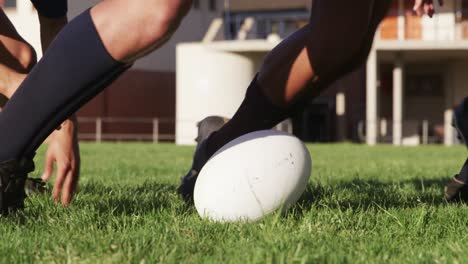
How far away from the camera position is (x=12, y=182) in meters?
2.79

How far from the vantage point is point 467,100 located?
4.32 m

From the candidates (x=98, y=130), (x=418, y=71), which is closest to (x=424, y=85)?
(x=418, y=71)

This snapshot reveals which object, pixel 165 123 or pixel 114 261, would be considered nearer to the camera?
pixel 114 261

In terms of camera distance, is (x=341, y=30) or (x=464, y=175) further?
(x=464, y=175)

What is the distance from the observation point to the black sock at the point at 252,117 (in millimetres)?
3652

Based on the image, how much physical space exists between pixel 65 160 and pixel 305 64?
1.14 meters

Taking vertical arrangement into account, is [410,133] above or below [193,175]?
below

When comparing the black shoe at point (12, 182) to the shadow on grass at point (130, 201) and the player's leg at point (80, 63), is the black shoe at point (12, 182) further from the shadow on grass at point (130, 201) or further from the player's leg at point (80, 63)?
the shadow on grass at point (130, 201)

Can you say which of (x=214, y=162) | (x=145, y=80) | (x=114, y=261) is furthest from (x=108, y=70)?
(x=145, y=80)

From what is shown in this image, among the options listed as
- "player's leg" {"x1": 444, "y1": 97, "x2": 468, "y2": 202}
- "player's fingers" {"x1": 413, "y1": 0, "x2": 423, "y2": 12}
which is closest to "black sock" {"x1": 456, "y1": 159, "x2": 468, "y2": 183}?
"player's leg" {"x1": 444, "y1": 97, "x2": 468, "y2": 202}

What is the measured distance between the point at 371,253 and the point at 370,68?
87.9 ft

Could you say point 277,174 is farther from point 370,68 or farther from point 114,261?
point 370,68

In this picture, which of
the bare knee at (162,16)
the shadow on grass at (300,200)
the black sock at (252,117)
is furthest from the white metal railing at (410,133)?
the bare knee at (162,16)

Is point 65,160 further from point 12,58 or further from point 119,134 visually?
point 119,134
